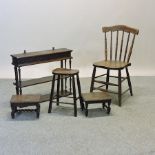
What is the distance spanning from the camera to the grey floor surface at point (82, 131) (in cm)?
248

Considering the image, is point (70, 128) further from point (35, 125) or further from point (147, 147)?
point (147, 147)

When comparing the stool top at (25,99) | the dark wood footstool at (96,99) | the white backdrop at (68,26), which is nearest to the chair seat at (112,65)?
the dark wood footstool at (96,99)

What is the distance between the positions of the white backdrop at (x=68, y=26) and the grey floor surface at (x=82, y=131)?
135 cm

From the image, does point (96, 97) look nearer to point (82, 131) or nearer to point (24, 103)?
point (82, 131)

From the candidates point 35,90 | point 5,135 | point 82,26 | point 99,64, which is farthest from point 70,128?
point 82,26

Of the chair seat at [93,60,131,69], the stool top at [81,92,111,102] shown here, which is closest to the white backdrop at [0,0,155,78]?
the chair seat at [93,60,131,69]

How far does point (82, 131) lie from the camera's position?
9.27ft

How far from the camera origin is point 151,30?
498 cm

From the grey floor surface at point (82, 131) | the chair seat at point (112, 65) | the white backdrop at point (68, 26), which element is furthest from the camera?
the white backdrop at point (68, 26)

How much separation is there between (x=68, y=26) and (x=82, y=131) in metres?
2.44

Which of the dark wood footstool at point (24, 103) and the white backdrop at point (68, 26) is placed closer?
the dark wood footstool at point (24, 103)

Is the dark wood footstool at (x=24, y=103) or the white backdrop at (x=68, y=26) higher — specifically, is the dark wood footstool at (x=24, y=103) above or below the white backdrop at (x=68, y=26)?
below

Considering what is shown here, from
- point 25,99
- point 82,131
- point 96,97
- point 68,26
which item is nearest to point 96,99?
point 96,97

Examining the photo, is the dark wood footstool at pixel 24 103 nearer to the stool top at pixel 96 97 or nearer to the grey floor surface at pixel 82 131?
the grey floor surface at pixel 82 131
